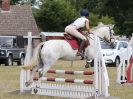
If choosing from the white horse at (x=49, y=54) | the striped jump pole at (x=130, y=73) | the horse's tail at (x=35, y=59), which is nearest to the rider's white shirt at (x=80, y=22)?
the white horse at (x=49, y=54)

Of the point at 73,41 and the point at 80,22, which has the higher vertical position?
the point at 80,22

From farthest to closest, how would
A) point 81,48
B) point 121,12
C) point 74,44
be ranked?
point 121,12 → point 81,48 → point 74,44

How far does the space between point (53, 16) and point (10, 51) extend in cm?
3592

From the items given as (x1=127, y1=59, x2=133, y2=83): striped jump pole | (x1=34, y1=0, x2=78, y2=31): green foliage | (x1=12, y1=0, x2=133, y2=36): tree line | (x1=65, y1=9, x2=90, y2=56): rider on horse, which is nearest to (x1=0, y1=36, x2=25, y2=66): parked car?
(x1=12, y1=0, x2=133, y2=36): tree line

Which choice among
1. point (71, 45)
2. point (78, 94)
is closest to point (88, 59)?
point (71, 45)

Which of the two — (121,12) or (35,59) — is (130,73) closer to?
(35,59)

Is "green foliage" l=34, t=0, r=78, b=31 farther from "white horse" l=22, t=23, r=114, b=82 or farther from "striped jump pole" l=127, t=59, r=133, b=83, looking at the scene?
"white horse" l=22, t=23, r=114, b=82

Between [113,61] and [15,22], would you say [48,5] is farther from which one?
[113,61]

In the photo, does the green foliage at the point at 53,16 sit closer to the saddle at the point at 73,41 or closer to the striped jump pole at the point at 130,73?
the striped jump pole at the point at 130,73

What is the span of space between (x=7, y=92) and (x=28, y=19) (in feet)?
170

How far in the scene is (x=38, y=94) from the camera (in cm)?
1623

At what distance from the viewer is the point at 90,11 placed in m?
63.0

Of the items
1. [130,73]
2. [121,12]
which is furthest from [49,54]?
[121,12]

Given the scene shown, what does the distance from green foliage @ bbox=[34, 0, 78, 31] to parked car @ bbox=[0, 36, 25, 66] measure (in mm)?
33506
